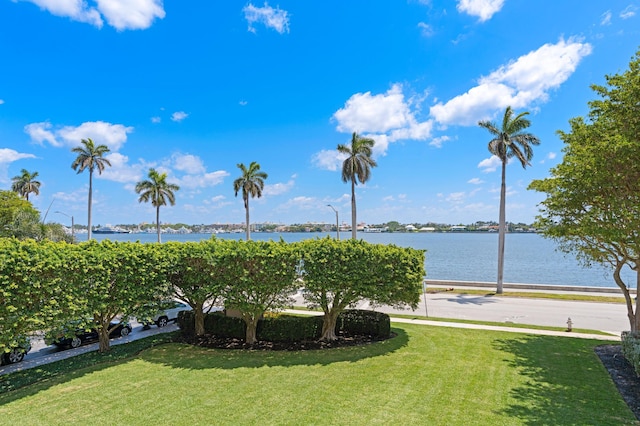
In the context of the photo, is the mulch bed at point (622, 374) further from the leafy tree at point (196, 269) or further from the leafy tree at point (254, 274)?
the leafy tree at point (196, 269)

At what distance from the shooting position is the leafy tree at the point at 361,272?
1440 centimetres

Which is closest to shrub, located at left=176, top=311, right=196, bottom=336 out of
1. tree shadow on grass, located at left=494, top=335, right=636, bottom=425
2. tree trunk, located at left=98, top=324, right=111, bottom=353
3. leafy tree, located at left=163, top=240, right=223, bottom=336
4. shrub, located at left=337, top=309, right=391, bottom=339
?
leafy tree, located at left=163, top=240, right=223, bottom=336

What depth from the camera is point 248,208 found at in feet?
143

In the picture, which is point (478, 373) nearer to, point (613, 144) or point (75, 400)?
point (613, 144)

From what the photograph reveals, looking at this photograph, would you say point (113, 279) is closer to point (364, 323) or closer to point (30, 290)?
point (30, 290)

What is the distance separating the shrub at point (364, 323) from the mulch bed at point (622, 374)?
805 centimetres

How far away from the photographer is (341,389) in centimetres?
1018

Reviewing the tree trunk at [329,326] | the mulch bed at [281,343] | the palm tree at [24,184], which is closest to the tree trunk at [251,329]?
the mulch bed at [281,343]

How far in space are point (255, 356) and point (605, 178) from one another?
1469 cm

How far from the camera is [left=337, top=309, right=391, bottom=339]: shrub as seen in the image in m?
16.1

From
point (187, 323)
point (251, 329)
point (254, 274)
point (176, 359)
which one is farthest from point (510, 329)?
point (187, 323)

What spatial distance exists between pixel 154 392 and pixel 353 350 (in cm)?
755

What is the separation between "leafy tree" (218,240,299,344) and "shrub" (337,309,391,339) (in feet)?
13.3

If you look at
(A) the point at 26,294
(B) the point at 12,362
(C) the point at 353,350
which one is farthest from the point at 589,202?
(B) the point at 12,362
